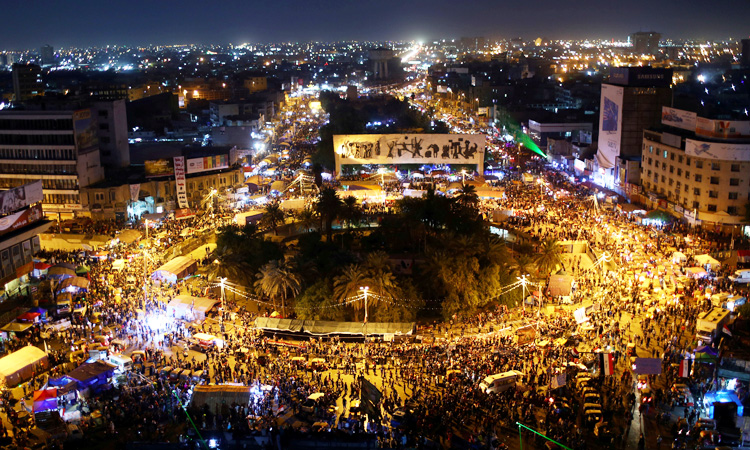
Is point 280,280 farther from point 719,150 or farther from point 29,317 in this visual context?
point 719,150

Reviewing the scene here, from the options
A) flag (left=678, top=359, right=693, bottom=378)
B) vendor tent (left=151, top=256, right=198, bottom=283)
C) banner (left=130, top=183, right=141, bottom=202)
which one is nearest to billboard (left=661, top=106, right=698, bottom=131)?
flag (left=678, top=359, right=693, bottom=378)

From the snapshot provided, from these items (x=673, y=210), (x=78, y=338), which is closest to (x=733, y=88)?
(x=673, y=210)

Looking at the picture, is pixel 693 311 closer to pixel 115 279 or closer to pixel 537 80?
pixel 115 279

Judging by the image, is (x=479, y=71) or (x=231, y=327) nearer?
(x=231, y=327)

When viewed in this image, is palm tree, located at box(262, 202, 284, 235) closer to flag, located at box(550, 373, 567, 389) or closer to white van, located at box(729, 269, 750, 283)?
flag, located at box(550, 373, 567, 389)

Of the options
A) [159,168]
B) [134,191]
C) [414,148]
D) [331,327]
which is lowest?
[331,327]

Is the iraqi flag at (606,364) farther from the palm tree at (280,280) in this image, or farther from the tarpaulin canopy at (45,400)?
the tarpaulin canopy at (45,400)

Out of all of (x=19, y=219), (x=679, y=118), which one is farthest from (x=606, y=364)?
(x=679, y=118)
